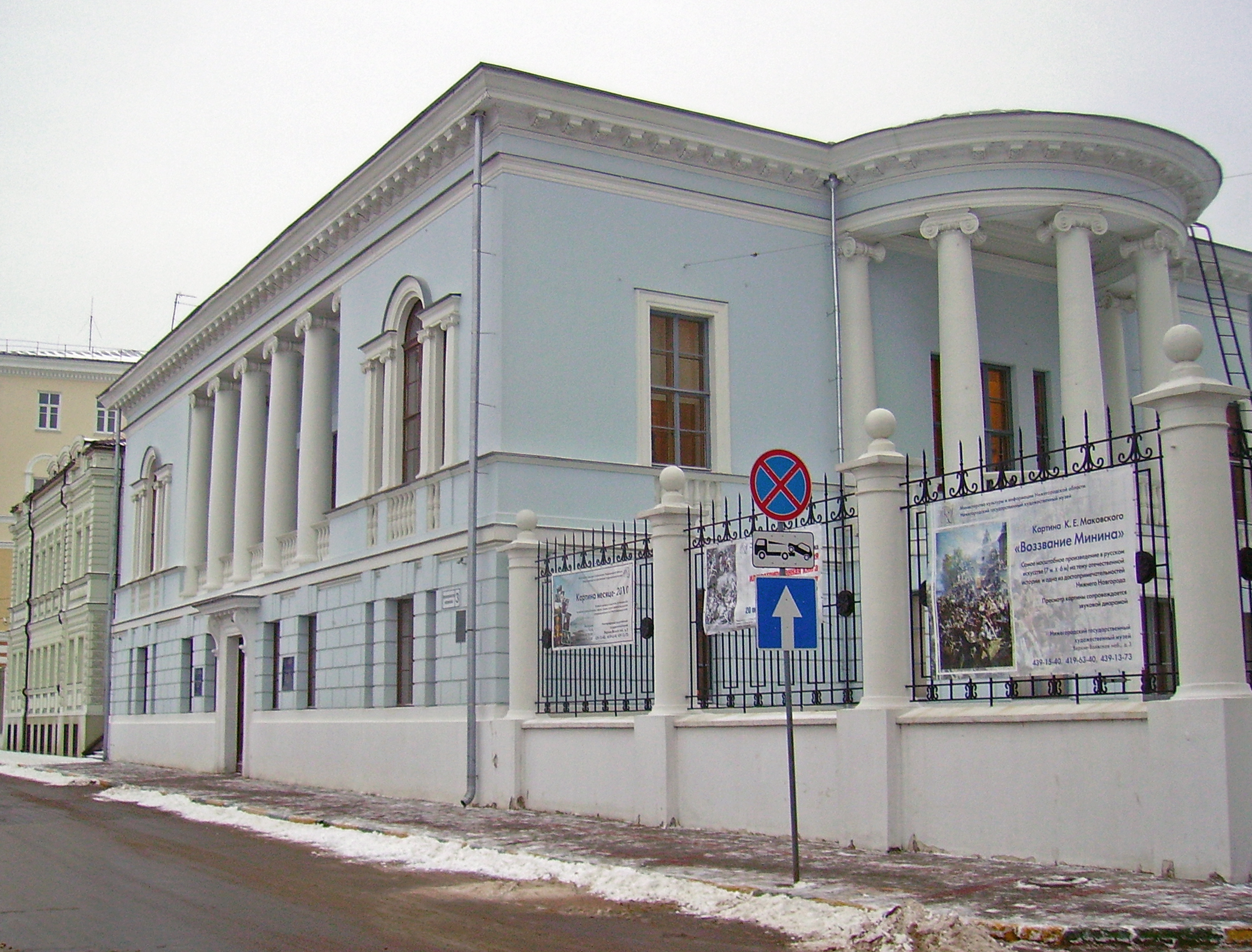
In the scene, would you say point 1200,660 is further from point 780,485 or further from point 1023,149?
point 1023,149

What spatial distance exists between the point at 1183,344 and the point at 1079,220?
12873 mm

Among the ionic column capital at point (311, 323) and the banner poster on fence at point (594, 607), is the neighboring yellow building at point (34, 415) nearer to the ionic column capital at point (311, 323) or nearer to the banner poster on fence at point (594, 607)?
the ionic column capital at point (311, 323)

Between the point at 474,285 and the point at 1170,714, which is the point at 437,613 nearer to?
the point at 474,285

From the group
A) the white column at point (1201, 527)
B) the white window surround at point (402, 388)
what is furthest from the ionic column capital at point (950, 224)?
the white column at point (1201, 527)

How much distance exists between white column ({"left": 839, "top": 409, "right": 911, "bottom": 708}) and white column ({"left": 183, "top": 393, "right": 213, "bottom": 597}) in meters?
24.4

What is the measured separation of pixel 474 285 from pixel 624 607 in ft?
19.8

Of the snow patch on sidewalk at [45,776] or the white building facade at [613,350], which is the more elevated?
the white building facade at [613,350]

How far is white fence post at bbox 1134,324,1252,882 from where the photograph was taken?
368 inches

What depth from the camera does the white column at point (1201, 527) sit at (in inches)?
381

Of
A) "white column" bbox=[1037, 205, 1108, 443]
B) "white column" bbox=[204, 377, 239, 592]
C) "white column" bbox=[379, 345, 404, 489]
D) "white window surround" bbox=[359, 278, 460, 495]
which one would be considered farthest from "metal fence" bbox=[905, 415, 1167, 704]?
"white column" bbox=[204, 377, 239, 592]

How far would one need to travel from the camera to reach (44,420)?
6222cm

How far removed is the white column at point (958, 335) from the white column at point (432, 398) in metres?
7.93

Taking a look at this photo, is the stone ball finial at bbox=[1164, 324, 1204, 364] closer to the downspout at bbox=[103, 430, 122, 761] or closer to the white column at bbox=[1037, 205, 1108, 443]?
the white column at bbox=[1037, 205, 1108, 443]

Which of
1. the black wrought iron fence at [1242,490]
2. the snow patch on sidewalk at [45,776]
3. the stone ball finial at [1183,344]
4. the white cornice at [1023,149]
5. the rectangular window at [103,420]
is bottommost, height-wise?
the snow patch on sidewalk at [45,776]
